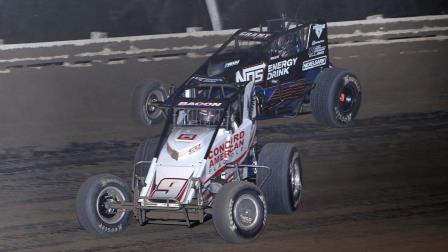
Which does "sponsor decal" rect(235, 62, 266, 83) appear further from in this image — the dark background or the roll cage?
the dark background

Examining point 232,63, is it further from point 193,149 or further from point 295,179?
point 193,149

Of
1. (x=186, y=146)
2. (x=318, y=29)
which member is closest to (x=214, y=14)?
(x=318, y=29)

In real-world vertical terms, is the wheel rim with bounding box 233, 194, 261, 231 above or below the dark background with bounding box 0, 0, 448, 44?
below

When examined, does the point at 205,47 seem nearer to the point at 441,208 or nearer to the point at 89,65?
the point at 89,65

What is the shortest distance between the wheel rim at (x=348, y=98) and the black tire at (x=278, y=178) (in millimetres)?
4292

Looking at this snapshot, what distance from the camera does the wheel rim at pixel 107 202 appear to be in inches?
351

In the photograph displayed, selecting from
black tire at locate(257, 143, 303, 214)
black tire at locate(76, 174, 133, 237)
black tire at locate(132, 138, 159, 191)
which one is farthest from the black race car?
black tire at locate(76, 174, 133, 237)

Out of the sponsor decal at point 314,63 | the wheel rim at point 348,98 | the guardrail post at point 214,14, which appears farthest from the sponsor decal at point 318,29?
the guardrail post at point 214,14

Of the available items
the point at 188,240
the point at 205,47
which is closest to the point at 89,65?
the point at 205,47

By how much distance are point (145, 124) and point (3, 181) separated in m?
3.12

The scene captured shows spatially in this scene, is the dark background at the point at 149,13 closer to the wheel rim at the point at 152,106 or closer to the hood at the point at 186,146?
the wheel rim at the point at 152,106

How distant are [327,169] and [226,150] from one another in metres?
2.40

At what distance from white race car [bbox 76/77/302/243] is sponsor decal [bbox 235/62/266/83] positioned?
105 inches

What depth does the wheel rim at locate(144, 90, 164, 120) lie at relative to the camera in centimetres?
1405
